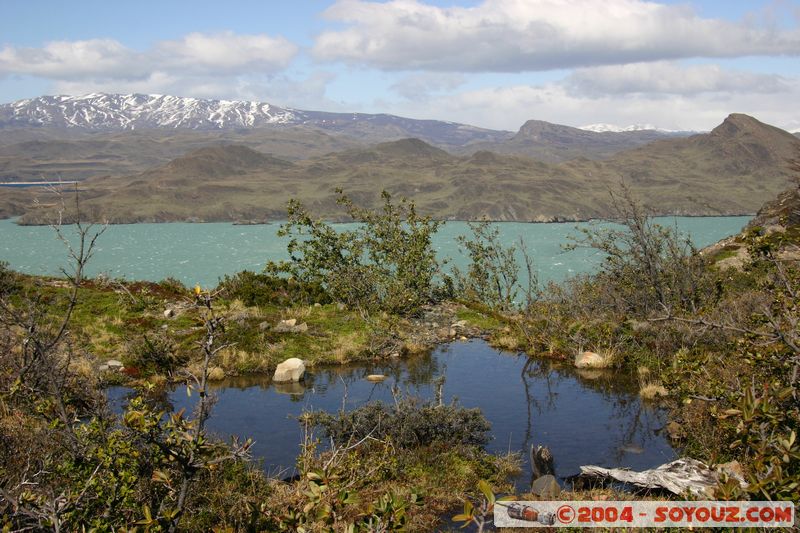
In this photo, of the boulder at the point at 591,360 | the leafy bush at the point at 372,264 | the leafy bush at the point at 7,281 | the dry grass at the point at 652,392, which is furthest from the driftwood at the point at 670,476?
the leafy bush at the point at 7,281

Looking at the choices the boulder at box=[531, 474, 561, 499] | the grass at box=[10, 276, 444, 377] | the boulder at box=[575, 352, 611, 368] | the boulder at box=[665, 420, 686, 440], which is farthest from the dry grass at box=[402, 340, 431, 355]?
the boulder at box=[531, 474, 561, 499]

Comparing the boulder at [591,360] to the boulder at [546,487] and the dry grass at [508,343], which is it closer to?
the dry grass at [508,343]

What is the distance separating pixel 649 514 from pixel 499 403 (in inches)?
342

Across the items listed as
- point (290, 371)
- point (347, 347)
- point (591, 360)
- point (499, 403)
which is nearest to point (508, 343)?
point (591, 360)

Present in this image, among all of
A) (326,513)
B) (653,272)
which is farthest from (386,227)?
(326,513)

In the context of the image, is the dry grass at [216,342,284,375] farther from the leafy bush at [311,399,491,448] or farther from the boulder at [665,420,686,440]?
the boulder at [665,420,686,440]

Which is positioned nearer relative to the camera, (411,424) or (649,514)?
(649,514)

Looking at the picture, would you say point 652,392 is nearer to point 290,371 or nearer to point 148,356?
point 290,371

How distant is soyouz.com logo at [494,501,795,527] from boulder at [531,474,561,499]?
1.62 m

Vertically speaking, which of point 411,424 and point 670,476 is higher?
point 670,476

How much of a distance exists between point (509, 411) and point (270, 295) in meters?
12.5

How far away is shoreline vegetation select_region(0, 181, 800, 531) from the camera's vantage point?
577 centimetres

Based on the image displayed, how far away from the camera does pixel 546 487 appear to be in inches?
396

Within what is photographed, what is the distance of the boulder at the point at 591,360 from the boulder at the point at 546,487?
29.0 ft
